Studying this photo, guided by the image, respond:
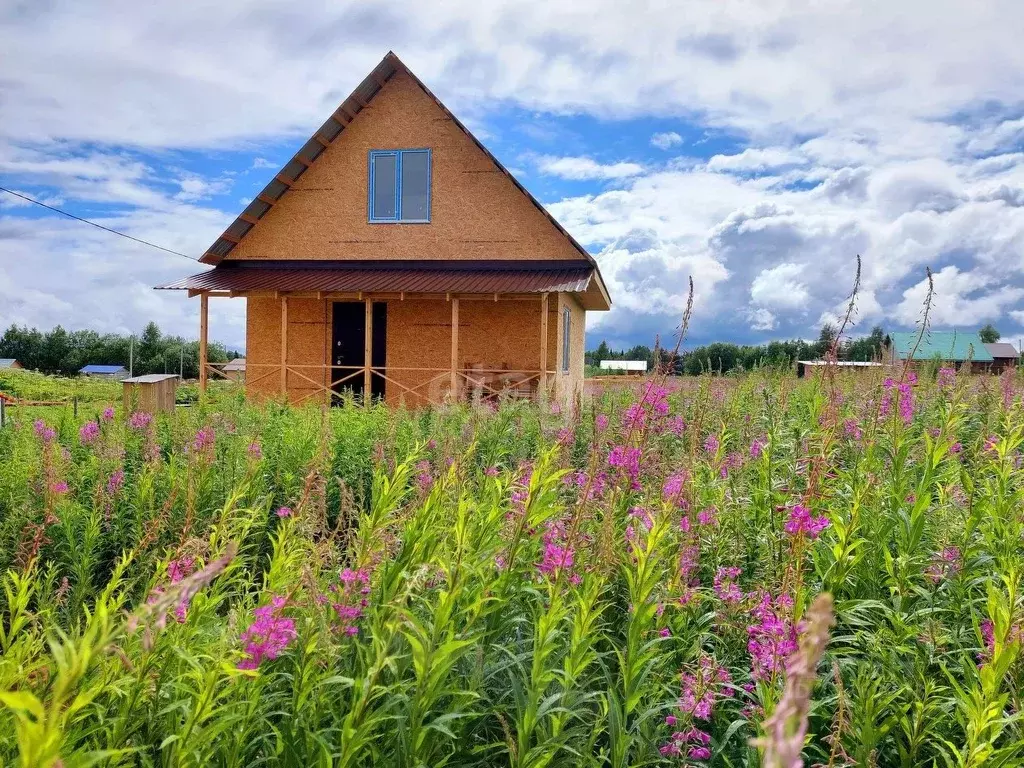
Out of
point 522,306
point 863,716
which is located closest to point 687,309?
point 863,716

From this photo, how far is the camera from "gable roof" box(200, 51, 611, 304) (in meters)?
16.0

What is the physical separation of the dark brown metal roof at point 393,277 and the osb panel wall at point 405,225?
0.70 ft

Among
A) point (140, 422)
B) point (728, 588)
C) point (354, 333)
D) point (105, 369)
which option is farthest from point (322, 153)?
point (105, 369)

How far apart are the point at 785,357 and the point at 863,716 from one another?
9688 millimetres

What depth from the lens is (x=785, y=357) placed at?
11.3 metres

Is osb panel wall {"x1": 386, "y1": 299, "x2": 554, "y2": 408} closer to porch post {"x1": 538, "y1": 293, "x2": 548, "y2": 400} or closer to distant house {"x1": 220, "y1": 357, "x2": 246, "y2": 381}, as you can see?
porch post {"x1": 538, "y1": 293, "x2": 548, "y2": 400}

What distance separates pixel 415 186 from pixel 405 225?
3.13 ft

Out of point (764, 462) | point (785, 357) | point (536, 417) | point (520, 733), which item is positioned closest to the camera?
point (520, 733)

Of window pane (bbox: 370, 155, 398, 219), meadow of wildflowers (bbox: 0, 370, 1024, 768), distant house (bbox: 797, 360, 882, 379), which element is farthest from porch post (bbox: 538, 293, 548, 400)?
meadow of wildflowers (bbox: 0, 370, 1024, 768)

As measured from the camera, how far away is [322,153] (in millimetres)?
16766

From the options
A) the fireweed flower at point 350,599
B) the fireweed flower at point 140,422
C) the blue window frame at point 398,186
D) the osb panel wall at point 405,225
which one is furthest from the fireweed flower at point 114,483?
the blue window frame at point 398,186

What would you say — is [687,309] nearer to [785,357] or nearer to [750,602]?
[750,602]

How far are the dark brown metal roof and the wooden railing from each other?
69.6 inches

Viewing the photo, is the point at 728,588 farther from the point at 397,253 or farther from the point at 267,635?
the point at 397,253
